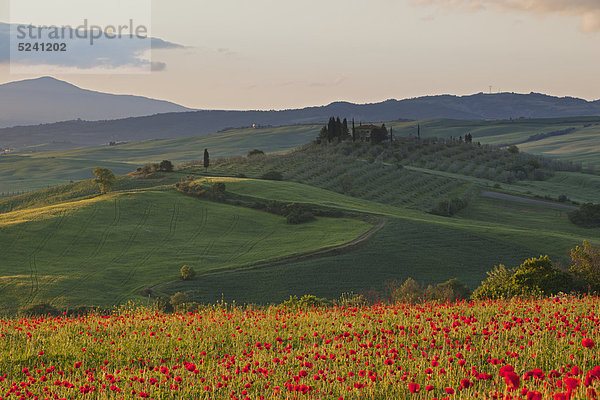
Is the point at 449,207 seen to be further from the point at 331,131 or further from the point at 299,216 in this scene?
the point at 331,131

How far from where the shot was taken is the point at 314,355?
11.6 metres

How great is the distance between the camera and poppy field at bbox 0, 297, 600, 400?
970cm

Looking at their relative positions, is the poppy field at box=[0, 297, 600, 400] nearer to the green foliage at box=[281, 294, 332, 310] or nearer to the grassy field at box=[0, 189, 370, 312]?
the green foliage at box=[281, 294, 332, 310]

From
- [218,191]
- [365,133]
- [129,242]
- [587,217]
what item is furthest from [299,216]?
[365,133]

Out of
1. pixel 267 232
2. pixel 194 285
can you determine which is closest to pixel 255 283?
pixel 194 285

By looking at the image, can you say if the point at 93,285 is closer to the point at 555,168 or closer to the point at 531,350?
the point at 531,350

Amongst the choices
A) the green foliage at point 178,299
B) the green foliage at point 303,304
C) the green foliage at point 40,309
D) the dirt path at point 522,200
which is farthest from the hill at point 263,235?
the green foliage at point 303,304

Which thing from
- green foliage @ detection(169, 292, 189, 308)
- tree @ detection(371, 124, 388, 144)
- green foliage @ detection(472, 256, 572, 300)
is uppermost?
tree @ detection(371, 124, 388, 144)

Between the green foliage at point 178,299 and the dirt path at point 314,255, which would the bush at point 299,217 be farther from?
the green foliage at point 178,299

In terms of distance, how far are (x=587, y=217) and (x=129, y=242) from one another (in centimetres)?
7332

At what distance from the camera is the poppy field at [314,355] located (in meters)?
9.70

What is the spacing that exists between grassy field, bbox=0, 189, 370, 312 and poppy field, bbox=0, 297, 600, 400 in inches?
1407

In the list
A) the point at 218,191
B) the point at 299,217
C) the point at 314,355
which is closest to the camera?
the point at 314,355

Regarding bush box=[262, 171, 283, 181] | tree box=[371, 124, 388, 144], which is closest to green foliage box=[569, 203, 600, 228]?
bush box=[262, 171, 283, 181]
